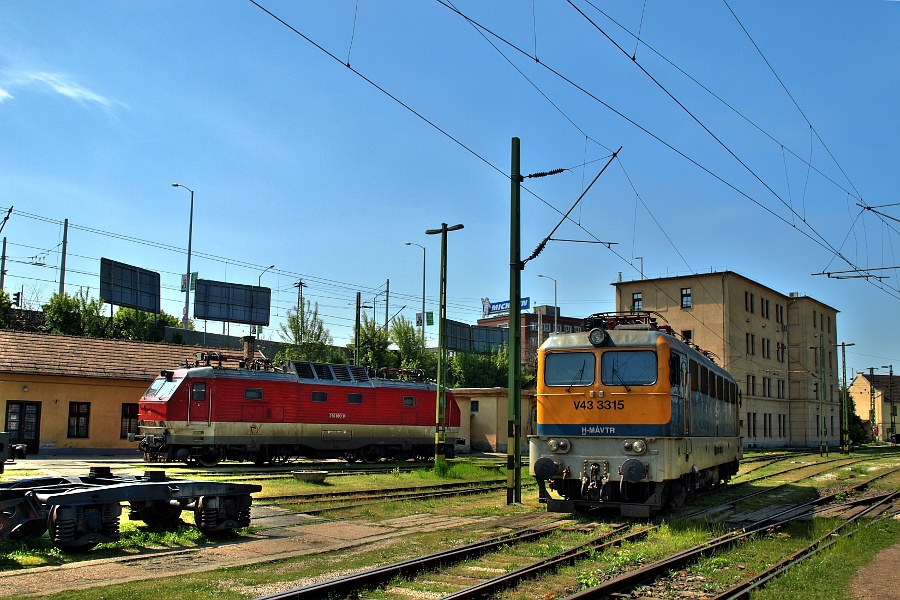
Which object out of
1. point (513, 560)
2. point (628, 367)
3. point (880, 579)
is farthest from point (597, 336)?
point (880, 579)

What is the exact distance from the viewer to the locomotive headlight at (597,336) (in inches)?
555

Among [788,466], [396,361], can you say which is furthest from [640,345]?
[396,361]

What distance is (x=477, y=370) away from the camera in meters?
63.7

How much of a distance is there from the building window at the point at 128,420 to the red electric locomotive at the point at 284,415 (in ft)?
19.5

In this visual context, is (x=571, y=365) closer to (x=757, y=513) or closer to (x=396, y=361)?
(x=757, y=513)

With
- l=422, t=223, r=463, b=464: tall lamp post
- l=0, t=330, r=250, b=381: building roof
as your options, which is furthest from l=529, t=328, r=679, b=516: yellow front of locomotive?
l=0, t=330, r=250, b=381: building roof

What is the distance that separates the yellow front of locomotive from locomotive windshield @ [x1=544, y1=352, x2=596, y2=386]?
0.02 meters

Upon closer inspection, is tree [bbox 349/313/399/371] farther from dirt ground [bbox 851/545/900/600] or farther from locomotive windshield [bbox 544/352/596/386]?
dirt ground [bbox 851/545/900/600]

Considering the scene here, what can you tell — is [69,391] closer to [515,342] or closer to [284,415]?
[284,415]

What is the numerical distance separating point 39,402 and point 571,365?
72.3 ft

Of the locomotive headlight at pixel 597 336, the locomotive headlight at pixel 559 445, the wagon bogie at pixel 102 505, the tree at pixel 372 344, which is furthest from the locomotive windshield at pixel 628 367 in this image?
the tree at pixel 372 344

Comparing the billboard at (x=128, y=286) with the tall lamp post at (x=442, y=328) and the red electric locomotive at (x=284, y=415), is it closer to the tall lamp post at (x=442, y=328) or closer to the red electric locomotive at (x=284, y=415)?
the red electric locomotive at (x=284, y=415)

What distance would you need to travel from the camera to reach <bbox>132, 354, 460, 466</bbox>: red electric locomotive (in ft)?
81.0

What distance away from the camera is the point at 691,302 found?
55188mm
